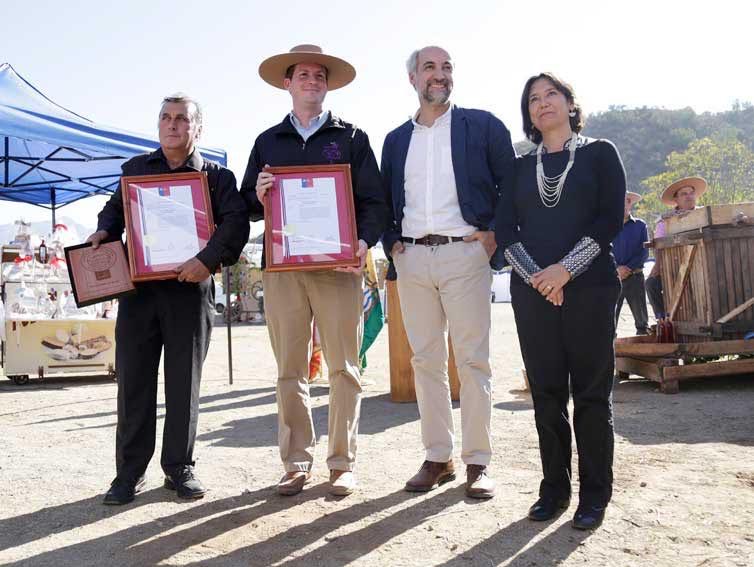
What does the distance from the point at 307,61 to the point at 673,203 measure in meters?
7.04

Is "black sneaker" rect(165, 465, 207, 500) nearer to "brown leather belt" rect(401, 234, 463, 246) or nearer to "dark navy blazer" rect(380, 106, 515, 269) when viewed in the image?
"dark navy blazer" rect(380, 106, 515, 269)

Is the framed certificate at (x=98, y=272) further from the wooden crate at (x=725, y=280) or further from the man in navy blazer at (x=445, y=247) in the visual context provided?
the wooden crate at (x=725, y=280)

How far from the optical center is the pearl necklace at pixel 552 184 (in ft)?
10.5

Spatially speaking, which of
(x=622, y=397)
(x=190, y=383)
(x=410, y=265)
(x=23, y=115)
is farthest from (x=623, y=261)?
(x=23, y=115)

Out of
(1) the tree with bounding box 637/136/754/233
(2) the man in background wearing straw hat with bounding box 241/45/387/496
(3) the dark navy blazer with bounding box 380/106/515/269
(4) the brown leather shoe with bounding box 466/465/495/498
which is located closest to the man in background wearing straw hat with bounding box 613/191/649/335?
(3) the dark navy blazer with bounding box 380/106/515/269

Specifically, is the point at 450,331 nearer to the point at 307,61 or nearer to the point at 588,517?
the point at 588,517

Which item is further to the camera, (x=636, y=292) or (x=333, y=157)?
(x=636, y=292)

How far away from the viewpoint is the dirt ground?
2793 millimetres

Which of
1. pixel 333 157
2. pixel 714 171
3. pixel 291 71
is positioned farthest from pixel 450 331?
pixel 714 171

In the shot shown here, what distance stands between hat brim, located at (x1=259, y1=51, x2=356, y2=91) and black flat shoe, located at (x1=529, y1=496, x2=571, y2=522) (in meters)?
2.48

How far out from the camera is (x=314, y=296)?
3768 millimetres

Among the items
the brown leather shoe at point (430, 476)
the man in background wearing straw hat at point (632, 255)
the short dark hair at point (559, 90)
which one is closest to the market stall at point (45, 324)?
the brown leather shoe at point (430, 476)

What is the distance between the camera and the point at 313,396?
282 inches

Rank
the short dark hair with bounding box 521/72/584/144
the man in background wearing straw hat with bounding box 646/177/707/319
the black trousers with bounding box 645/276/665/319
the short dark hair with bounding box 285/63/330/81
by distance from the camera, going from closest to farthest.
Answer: the short dark hair with bounding box 521/72/584/144 < the short dark hair with bounding box 285/63/330/81 < the man in background wearing straw hat with bounding box 646/177/707/319 < the black trousers with bounding box 645/276/665/319
